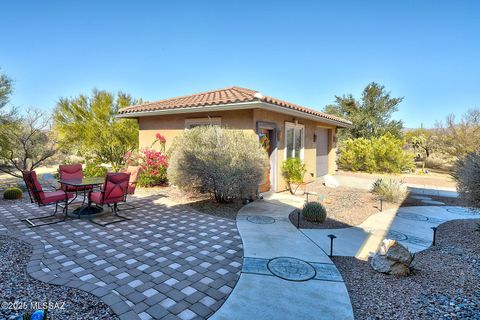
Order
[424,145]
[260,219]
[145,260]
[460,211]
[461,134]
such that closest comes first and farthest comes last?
[145,260]
[260,219]
[460,211]
[461,134]
[424,145]

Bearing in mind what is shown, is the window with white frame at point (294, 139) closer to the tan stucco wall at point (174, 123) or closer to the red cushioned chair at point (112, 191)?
the tan stucco wall at point (174, 123)

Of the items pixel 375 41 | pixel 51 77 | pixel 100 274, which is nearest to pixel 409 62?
pixel 375 41

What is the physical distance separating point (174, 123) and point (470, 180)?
10.5 metres

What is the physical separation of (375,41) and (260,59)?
6.42m

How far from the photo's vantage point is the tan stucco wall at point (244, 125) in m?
9.58

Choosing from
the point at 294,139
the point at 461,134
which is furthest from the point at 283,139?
the point at 461,134

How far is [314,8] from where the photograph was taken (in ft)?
34.4

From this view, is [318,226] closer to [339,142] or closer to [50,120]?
[50,120]

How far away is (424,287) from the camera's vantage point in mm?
3582

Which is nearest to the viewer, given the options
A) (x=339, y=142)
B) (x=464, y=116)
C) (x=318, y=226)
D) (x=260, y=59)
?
(x=318, y=226)

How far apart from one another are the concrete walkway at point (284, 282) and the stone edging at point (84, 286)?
105cm

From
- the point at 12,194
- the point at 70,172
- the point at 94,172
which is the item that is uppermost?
the point at 70,172

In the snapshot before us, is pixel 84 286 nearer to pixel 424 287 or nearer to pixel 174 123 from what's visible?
pixel 424 287

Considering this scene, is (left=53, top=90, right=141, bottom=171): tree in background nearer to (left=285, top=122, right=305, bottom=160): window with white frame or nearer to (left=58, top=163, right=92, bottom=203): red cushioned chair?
(left=58, top=163, right=92, bottom=203): red cushioned chair
